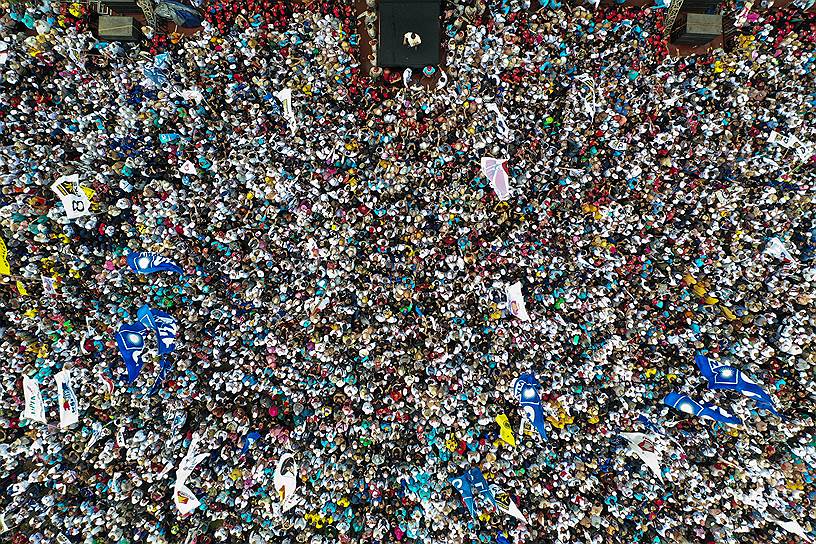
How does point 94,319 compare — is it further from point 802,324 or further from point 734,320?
point 802,324

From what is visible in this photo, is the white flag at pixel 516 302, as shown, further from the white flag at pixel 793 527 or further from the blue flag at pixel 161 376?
the blue flag at pixel 161 376

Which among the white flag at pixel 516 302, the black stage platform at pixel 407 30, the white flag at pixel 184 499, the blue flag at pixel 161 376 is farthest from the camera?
the black stage platform at pixel 407 30

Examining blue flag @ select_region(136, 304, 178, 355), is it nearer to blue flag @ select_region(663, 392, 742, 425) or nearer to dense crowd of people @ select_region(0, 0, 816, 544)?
dense crowd of people @ select_region(0, 0, 816, 544)

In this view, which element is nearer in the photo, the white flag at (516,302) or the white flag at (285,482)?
the white flag at (285,482)

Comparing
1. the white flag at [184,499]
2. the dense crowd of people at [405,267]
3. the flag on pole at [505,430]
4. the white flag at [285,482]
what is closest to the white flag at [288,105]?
the dense crowd of people at [405,267]

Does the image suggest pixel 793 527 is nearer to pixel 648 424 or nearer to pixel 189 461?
pixel 648 424

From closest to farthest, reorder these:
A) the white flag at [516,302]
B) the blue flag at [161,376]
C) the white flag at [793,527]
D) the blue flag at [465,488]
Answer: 1. the white flag at [793,527]
2. the blue flag at [465,488]
3. the white flag at [516,302]
4. the blue flag at [161,376]

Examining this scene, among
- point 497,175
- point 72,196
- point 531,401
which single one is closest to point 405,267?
point 497,175

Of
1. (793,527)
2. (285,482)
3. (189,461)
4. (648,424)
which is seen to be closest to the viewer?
(793,527)
